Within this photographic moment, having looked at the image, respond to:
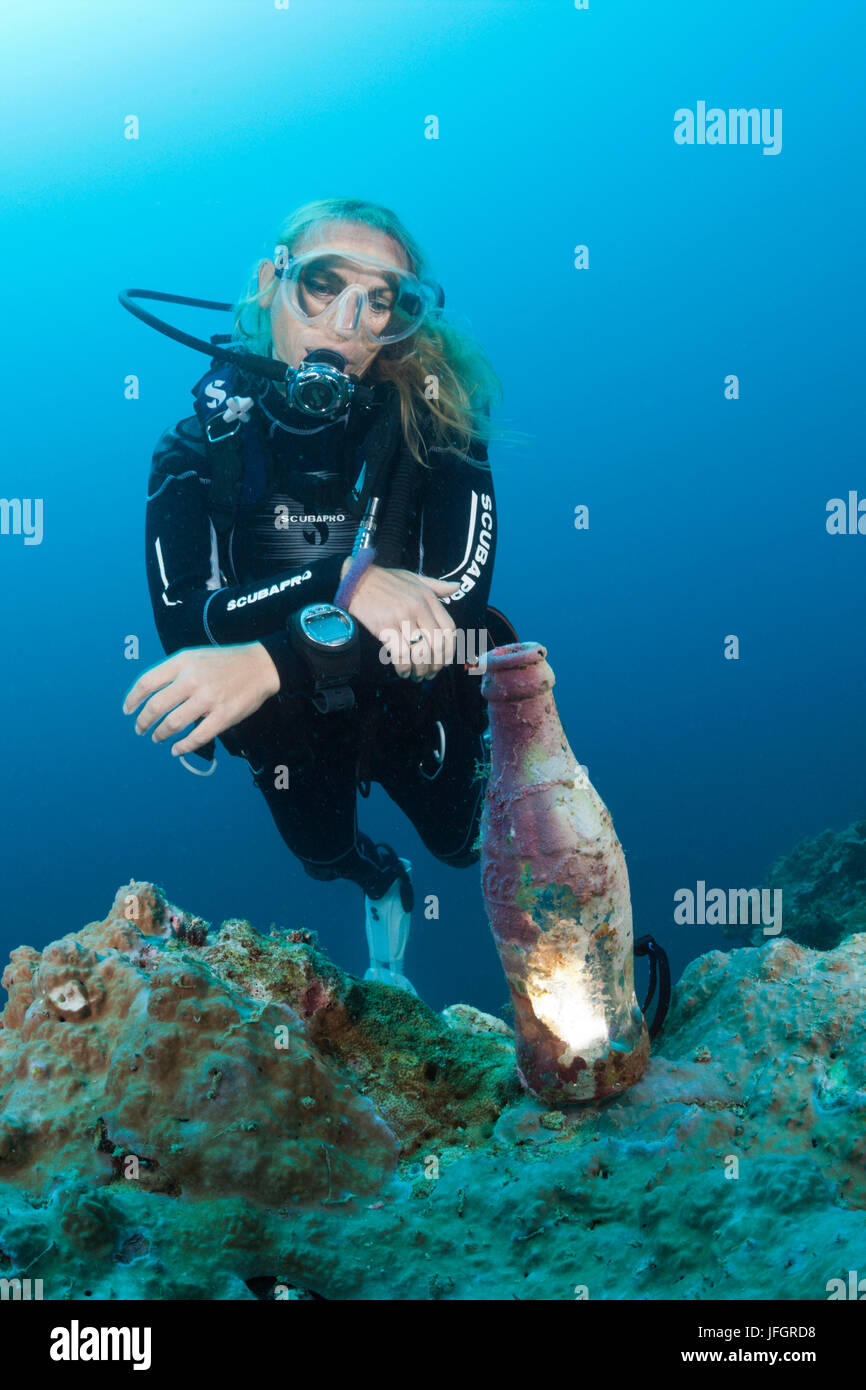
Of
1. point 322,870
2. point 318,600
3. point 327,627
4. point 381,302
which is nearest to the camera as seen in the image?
point 327,627

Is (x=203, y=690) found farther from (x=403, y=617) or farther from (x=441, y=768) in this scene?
(x=441, y=768)

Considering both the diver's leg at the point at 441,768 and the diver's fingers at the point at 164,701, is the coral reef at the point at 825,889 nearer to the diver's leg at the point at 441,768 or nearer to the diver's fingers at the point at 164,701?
the diver's leg at the point at 441,768

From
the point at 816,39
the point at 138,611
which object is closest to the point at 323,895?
the point at 138,611

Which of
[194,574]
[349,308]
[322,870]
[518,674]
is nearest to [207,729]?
[194,574]

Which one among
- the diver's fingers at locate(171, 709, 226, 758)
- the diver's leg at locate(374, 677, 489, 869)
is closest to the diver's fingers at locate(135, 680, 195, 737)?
the diver's fingers at locate(171, 709, 226, 758)

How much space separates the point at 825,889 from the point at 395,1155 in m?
8.35

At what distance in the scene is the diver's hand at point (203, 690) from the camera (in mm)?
3635

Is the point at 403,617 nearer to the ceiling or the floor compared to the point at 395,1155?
nearer to the ceiling

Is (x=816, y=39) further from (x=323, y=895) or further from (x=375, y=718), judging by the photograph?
(x=323, y=895)

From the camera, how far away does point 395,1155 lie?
7.00 feet

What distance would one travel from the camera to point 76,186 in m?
21.6

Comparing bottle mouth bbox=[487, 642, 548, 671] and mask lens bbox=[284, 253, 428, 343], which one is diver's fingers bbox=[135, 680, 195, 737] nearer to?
bottle mouth bbox=[487, 642, 548, 671]

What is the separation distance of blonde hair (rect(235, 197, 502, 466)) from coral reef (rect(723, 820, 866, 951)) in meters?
5.48

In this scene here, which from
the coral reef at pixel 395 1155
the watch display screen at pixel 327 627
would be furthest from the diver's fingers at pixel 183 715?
the coral reef at pixel 395 1155
